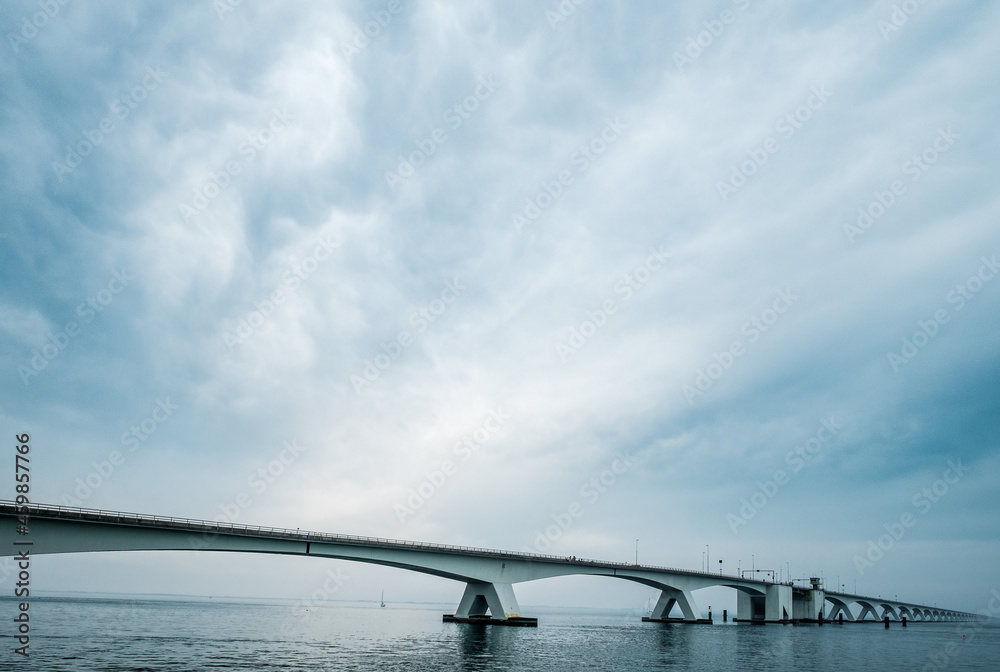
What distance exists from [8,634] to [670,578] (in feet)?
326

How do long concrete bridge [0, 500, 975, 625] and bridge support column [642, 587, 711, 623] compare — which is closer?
long concrete bridge [0, 500, 975, 625]

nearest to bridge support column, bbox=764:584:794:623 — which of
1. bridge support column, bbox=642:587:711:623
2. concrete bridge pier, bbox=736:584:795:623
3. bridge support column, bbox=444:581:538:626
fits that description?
concrete bridge pier, bbox=736:584:795:623

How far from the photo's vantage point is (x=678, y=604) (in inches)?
5084

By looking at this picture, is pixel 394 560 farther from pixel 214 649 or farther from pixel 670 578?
pixel 670 578

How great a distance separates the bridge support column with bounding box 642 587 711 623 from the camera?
127938 mm

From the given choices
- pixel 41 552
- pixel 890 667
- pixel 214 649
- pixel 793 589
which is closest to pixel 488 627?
pixel 214 649

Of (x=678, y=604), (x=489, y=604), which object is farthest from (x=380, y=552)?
(x=678, y=604)

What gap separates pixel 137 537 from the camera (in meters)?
54.8

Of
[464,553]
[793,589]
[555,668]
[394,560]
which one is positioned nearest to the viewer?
[555,668]

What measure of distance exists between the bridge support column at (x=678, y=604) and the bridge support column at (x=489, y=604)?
4653cm

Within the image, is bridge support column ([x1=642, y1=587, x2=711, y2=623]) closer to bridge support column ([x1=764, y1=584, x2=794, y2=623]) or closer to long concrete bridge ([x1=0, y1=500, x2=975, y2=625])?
long concrete bridge ([x1=0, y1=500, x2=975, y2=625])

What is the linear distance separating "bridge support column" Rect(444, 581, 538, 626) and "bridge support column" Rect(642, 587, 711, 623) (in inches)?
1832

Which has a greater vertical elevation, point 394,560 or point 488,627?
point 394,560

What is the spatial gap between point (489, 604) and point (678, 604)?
54.6 meters
